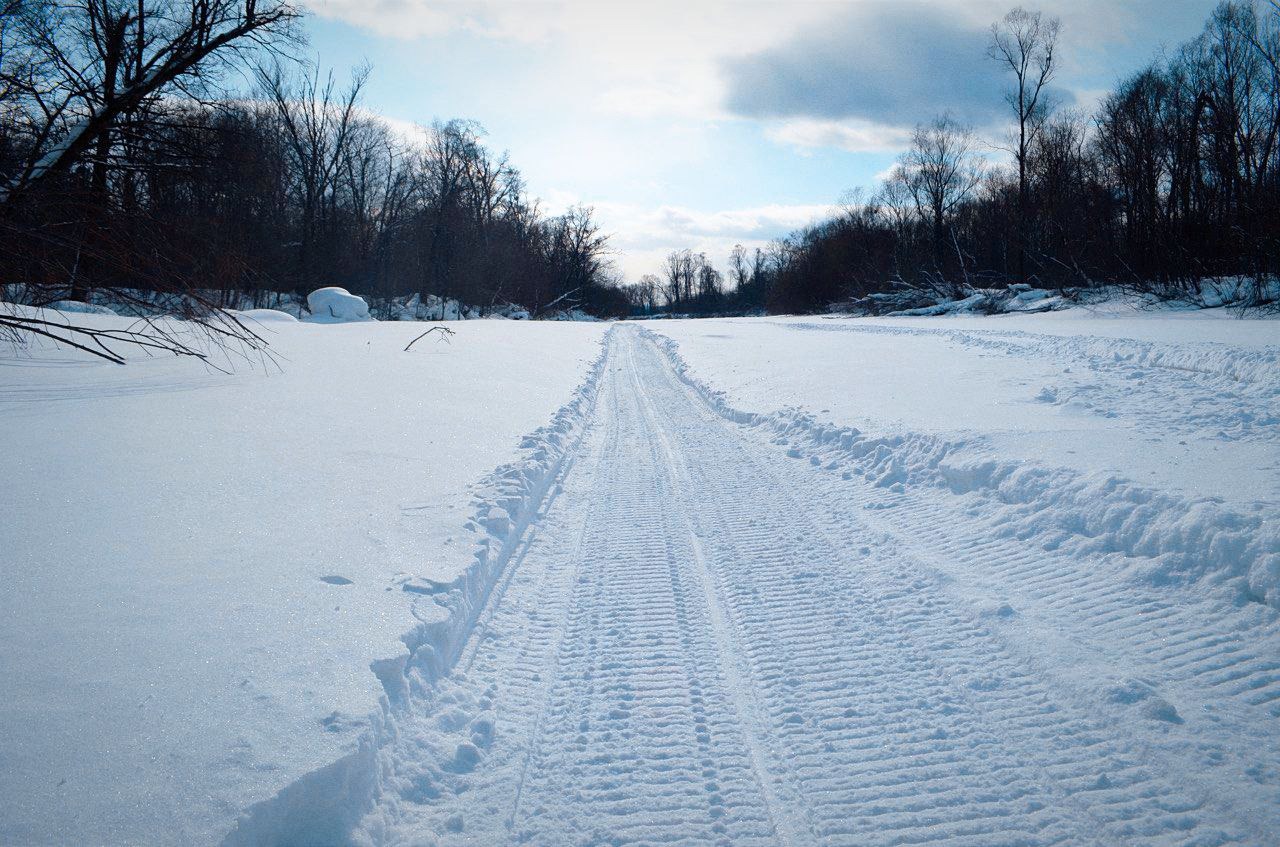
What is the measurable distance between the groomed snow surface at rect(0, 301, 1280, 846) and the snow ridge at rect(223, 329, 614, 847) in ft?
0.05

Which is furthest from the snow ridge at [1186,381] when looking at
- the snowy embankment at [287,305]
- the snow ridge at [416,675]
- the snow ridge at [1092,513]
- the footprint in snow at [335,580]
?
the snowy embankment at [287,305]

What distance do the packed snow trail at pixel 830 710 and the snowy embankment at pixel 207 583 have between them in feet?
1.31

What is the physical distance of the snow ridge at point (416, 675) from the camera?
6.82 feet

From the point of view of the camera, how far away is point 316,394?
27.5 ft

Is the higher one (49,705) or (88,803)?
(49,705)

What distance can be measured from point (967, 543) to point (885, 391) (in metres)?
5.77

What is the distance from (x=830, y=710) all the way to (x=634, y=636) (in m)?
1.09

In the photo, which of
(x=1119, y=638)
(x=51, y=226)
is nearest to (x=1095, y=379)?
(x=1119, y=638)

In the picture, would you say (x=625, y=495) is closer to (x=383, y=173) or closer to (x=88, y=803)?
(x=88, y=803)

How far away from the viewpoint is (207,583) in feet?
10.5

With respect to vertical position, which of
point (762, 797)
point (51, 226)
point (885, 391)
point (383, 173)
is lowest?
point (762, 797)

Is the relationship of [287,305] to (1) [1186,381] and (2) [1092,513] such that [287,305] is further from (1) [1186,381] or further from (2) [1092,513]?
(2) [1092,513]

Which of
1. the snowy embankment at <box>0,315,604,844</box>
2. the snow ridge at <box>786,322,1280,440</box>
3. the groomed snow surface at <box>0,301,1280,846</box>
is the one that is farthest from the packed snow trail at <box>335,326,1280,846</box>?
the snow ridge at <box>786,322,1280,440</box>

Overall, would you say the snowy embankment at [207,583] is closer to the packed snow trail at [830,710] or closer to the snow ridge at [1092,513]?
the packed snow trail at [830,710]
